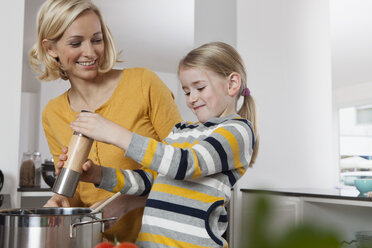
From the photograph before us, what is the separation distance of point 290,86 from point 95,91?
86.3 inches

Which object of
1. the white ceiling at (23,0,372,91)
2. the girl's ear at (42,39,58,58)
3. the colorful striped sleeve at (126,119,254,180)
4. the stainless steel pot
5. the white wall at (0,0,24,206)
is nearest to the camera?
the stainless steel pot

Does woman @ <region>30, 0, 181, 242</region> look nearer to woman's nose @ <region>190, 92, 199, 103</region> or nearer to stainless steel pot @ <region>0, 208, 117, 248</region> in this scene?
woman's nose @ <region>190, 92, 199, 103</region>

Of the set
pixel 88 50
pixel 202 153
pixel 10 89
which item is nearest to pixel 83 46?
pixel 88 50

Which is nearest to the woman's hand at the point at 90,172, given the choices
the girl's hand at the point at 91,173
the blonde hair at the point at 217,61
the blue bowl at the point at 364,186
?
the girl's hand at the point at 91,173

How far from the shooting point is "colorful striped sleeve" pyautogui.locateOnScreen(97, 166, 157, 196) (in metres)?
0.95

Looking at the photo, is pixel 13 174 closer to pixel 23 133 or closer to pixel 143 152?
pixel 143 152

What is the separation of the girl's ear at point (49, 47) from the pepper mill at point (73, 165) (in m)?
0.47

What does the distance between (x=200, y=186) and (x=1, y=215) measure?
395 millimetres

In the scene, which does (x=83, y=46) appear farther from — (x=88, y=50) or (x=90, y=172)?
(x=90, y=172)

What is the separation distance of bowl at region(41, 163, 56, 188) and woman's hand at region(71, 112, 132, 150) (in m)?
1.70

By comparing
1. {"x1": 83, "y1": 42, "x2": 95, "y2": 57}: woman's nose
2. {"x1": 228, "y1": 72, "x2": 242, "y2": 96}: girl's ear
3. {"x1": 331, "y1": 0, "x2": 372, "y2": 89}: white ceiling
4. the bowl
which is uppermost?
{"x1": 331, "y1": 0, "x2": 372, "y2": 89}: white ceiling

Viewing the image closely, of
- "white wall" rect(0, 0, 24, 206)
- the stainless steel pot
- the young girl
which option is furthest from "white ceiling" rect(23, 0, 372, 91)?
the stainless steel pot

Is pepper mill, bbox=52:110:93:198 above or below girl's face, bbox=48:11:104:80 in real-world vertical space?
below

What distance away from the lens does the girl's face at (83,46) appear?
3.52ft
